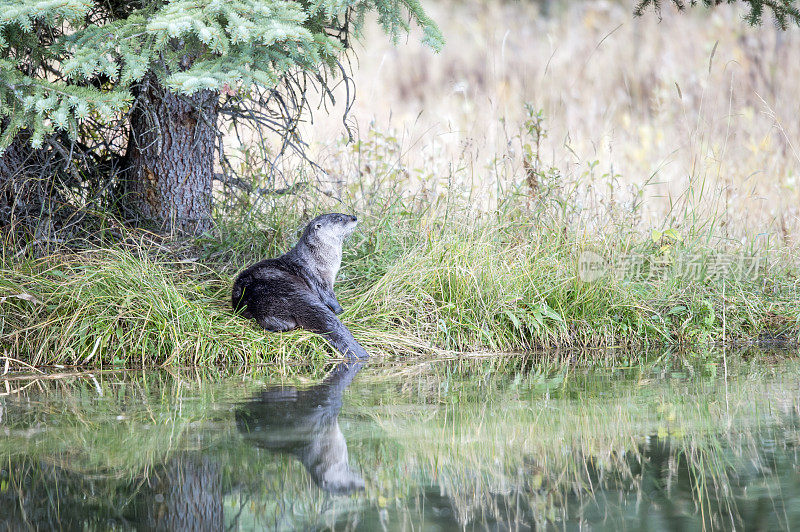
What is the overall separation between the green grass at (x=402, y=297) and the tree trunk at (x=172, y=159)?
0.77 ft

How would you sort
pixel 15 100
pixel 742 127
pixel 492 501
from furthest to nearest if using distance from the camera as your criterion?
1. pixel 742 127
2. pixel 15 100
3. pixel 492 501

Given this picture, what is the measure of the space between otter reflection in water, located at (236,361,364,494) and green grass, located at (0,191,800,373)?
89 cm

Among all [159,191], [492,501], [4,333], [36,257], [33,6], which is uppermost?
[33,6]

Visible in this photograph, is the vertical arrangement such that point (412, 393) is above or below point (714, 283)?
below

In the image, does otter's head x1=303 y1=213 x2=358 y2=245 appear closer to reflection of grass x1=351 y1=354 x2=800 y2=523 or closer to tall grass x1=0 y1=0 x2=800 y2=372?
tall grass x1=0 y1=0 x2=800 y2=372

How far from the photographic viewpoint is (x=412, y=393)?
3.76 m

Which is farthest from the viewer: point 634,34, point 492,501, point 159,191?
point 634,34

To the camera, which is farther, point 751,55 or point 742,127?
point 751,55

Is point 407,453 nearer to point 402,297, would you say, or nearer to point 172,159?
point 402,297

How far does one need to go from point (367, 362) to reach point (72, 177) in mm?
2853

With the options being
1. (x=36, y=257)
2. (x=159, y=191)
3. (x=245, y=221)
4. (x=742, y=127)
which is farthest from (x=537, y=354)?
(x=742, y=127)

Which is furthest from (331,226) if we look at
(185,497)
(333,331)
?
(185,497)

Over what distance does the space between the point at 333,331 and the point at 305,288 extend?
0.50m

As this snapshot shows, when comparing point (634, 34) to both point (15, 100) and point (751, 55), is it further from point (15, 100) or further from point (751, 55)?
point (15, 100)
